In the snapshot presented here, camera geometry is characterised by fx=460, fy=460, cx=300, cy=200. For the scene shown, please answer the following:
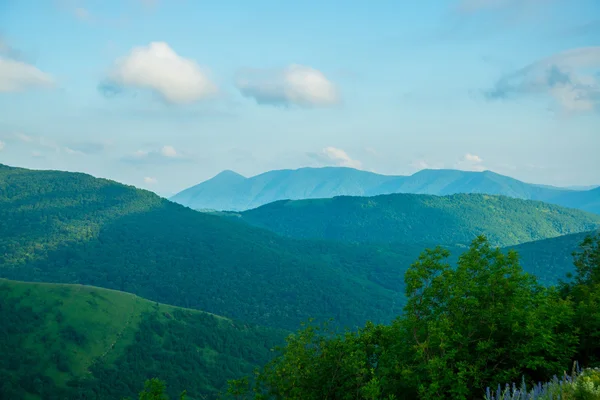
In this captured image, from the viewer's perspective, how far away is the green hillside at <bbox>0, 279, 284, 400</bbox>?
358 ft

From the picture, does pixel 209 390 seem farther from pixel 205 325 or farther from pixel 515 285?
pixel 515 285

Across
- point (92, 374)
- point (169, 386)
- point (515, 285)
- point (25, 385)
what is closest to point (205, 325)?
point (169, 386)

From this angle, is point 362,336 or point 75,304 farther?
point 75,304

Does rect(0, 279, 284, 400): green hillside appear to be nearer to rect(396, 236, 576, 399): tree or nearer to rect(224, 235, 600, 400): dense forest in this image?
rect(224, 235, 600, 400): dense forest

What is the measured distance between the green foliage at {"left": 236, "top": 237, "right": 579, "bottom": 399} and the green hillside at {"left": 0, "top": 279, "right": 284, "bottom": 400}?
9462cm

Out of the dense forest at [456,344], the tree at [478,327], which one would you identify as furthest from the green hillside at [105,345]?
the tree at [478,327]

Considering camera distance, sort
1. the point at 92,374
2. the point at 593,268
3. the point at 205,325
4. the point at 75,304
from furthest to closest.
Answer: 1. the point at 205,325
2. the point at 75,304
3. the point at 92,374
4. the point at 593,268

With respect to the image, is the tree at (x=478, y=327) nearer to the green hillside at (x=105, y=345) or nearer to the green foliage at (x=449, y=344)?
the green foliage at (x=449, y=344)

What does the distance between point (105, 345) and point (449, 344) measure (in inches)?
4906

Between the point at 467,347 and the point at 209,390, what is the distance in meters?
111

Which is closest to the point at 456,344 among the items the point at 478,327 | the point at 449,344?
the point at 449,344

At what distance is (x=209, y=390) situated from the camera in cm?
12269

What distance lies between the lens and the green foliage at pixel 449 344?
23562 mm

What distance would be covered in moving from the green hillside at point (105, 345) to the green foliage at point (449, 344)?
9462 cm
